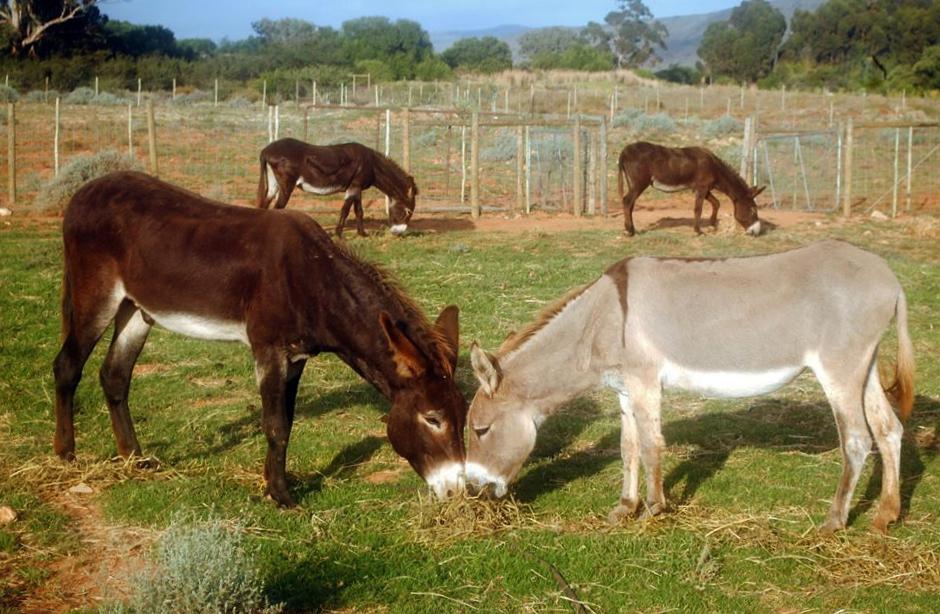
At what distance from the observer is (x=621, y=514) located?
19.1ft

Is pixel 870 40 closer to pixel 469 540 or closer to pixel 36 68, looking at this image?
pixel 36 68

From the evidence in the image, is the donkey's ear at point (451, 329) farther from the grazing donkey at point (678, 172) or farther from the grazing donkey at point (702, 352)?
the grazing donkey at point (678, 172)

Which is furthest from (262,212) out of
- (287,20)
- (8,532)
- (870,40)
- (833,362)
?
(287,20)

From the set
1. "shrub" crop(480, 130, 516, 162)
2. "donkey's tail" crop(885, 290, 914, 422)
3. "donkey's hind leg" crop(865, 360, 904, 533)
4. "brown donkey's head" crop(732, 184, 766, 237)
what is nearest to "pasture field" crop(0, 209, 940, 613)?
"donkey's hind leg" crop(865, 360, 904, 533)

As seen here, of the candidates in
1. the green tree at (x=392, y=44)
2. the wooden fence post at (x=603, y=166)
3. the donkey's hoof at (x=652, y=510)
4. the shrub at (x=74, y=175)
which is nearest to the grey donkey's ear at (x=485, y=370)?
the donkey's hoof at (x=652, y=510)

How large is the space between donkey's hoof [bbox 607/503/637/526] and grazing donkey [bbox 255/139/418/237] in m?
13.6

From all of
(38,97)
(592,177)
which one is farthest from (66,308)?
(38,97)

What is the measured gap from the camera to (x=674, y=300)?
19.2 ft

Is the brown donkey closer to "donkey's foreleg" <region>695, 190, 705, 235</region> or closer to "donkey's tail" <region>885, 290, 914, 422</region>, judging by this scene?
"donkey's tail" <region>885, 290, 914, 422</region>

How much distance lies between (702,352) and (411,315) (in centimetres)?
183

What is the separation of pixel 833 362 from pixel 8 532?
4.85 metres

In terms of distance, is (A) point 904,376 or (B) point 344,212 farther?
(B) point 344,212

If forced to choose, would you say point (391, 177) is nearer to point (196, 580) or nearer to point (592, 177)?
point (592, 177)

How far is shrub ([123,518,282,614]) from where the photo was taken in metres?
4.00
